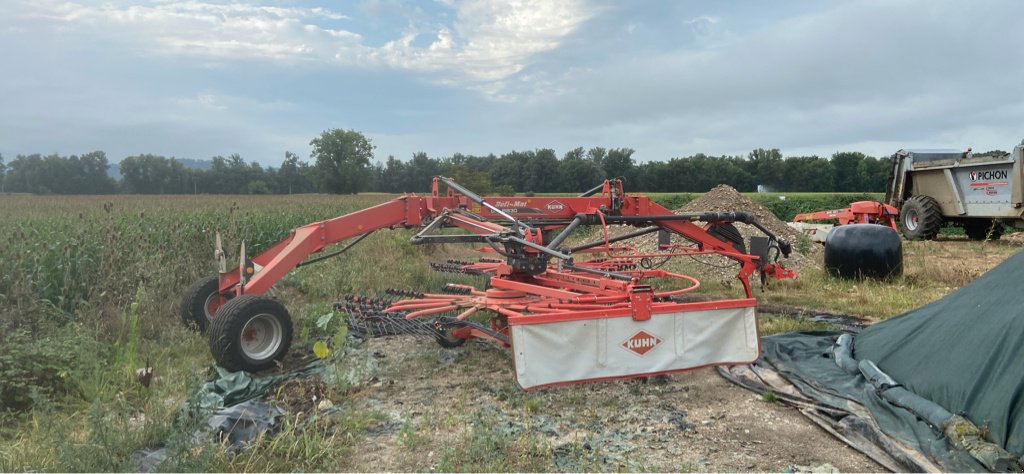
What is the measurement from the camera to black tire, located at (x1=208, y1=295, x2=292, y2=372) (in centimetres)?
482

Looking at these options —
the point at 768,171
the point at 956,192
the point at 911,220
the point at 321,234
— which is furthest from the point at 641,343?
the point at 768,171

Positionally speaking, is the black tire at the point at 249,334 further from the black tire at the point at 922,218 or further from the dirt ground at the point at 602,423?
the black tire at the point at 922,218

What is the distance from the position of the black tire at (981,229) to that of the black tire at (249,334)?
16568mm

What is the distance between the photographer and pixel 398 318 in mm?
5887

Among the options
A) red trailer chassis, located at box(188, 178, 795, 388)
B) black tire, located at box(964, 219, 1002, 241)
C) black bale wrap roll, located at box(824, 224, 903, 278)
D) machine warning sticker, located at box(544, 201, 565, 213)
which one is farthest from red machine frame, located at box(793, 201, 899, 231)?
machine warning sticker, located at box(544, 201, 565, 213)

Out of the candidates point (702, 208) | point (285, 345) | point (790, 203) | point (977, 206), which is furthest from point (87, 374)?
point (790, 203)

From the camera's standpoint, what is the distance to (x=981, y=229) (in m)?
16.2

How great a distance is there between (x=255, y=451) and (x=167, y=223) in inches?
272

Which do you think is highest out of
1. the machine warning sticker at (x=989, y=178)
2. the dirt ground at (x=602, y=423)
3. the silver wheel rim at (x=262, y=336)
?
the machine warning sticker at (x=989, y=178)

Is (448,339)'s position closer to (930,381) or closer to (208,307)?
(208,307)

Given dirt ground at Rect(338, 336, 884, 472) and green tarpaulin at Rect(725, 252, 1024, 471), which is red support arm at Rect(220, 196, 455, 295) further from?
green tarpaulin at Rect(725, 252, 1024, 471)

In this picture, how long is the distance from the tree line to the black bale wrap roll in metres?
12.8

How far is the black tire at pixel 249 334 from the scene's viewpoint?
4.82 meters

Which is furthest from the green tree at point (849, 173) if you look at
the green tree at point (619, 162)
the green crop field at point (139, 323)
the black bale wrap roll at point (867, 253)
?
the black bale wrap roll at point (867, 253)
